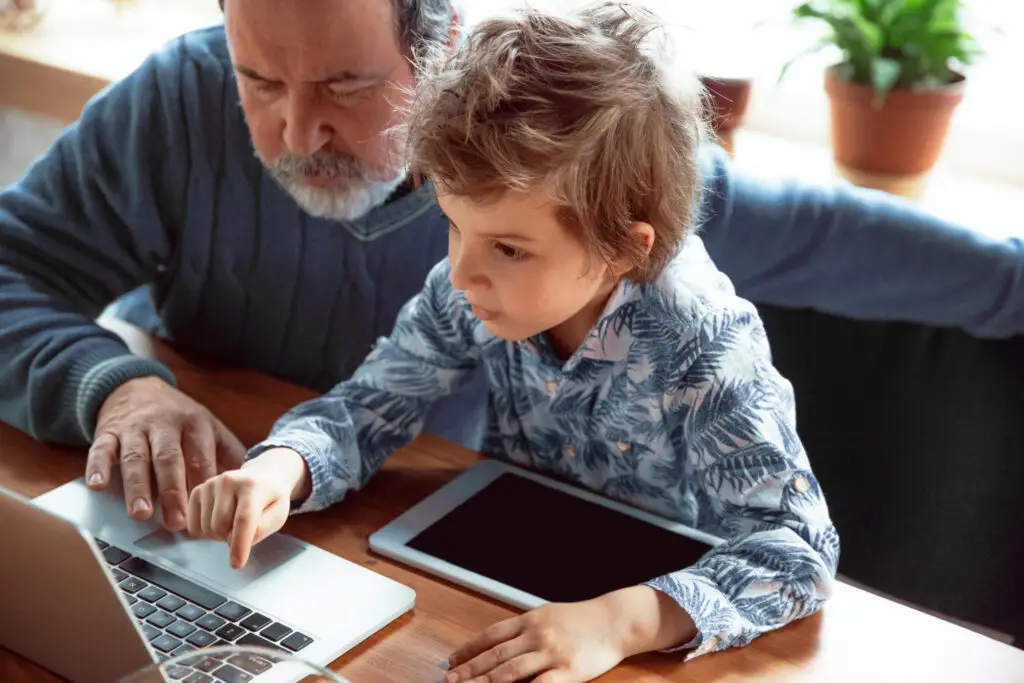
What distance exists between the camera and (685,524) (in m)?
1.13

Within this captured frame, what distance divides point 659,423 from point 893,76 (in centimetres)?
84

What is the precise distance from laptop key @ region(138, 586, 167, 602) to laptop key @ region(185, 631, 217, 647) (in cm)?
6

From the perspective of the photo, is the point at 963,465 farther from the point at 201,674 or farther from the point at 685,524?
the point at 201,674

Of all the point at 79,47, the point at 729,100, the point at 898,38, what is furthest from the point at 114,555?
the point at 79,47

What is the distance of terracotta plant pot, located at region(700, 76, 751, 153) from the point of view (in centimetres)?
176

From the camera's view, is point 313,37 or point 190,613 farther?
point 313,37

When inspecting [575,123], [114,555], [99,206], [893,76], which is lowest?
[114,555]

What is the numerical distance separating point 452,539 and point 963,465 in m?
0.67

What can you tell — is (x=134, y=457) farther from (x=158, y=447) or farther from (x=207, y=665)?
(x=207, y=665)

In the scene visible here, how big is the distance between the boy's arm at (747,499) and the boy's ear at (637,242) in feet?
0.30

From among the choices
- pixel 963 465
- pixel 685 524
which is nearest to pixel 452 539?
pixel 685 524

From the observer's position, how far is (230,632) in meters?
0.92

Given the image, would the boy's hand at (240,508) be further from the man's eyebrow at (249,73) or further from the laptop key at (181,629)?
the man's eyebrow at (249,73)

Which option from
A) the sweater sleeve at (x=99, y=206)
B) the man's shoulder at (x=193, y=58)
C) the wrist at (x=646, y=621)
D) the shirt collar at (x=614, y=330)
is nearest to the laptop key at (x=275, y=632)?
the wrist at (x=646, y=621)
